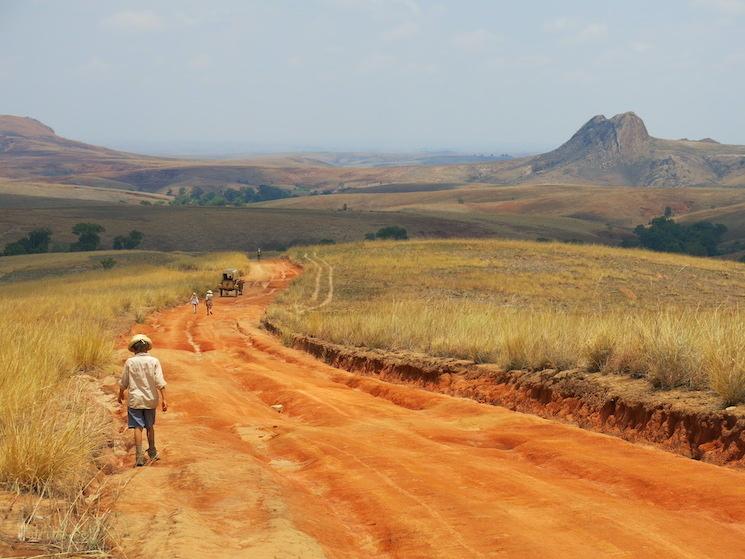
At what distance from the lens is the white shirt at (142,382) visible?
34.5 feet

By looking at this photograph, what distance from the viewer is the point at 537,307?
31.6m

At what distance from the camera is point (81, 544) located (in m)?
5.88

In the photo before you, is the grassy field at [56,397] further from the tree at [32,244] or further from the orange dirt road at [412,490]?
the tree at [32,244]

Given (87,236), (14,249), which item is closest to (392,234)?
(87,236)

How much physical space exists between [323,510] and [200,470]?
1765 mm

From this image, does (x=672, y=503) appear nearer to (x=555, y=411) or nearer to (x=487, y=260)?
(x=555, y=411)

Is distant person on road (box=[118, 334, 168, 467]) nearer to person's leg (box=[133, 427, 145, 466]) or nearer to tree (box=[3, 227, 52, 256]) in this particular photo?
person's leg (box=[133, 427, 145, 466])

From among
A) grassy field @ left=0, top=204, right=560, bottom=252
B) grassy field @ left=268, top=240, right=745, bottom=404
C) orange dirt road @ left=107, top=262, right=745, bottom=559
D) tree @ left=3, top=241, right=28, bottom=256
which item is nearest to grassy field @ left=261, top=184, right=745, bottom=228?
grassy field @ left=0, top=204, right=560, bottom=252

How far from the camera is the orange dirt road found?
6.66 m

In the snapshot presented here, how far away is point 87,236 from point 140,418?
10083cm

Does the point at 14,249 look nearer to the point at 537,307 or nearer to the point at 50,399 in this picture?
the point at 537,307

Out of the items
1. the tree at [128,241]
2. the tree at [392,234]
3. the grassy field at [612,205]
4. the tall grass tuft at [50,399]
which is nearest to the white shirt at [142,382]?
the tall grass tuft at [50,399]

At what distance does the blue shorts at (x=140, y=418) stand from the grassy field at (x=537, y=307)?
673 cm

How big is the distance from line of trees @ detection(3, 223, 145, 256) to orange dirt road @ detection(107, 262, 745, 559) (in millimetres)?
92900
